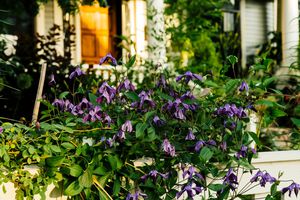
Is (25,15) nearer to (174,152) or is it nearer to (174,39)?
(174,39)

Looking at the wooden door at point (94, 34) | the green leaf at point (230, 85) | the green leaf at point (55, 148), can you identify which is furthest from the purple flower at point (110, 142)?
the wooden door at point (94, 34)

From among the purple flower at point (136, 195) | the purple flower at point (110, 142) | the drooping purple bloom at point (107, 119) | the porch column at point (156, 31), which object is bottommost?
the purple flower at point (136, 195)

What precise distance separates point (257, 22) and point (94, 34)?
546 cm

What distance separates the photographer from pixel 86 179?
2.28 m

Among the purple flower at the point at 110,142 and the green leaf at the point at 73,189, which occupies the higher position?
the purple flower at the point at 110,142

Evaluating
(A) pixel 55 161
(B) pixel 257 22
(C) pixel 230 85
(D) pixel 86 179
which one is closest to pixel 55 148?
(A) pixel 55 161

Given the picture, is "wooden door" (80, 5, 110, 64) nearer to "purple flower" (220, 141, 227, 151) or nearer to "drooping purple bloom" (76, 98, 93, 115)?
"drooping purple bloom" (76, 98, 93, 115)

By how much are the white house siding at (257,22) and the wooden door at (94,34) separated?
4.56 meters

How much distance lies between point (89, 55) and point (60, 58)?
226 inches

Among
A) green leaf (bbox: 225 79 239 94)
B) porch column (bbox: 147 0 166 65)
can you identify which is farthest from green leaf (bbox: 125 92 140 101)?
porch column (bbox: 147 0 166 65)

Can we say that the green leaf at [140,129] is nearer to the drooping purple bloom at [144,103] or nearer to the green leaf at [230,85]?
the drooping purple bloom at [144,103]

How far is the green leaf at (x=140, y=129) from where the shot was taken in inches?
92.8

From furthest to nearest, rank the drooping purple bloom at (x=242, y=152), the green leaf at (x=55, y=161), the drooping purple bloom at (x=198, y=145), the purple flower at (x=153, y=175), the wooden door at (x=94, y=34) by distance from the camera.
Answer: the wooden door at (x=94, y=34)
the drooping purple bloom at (x=242, y=152)
the drooping purple bloom at (x=198, y=145)
the purple flower at (x=153, y=175)
the green leaf at (x=55, y=161)

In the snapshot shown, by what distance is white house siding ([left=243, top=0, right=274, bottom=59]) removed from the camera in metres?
14.9
